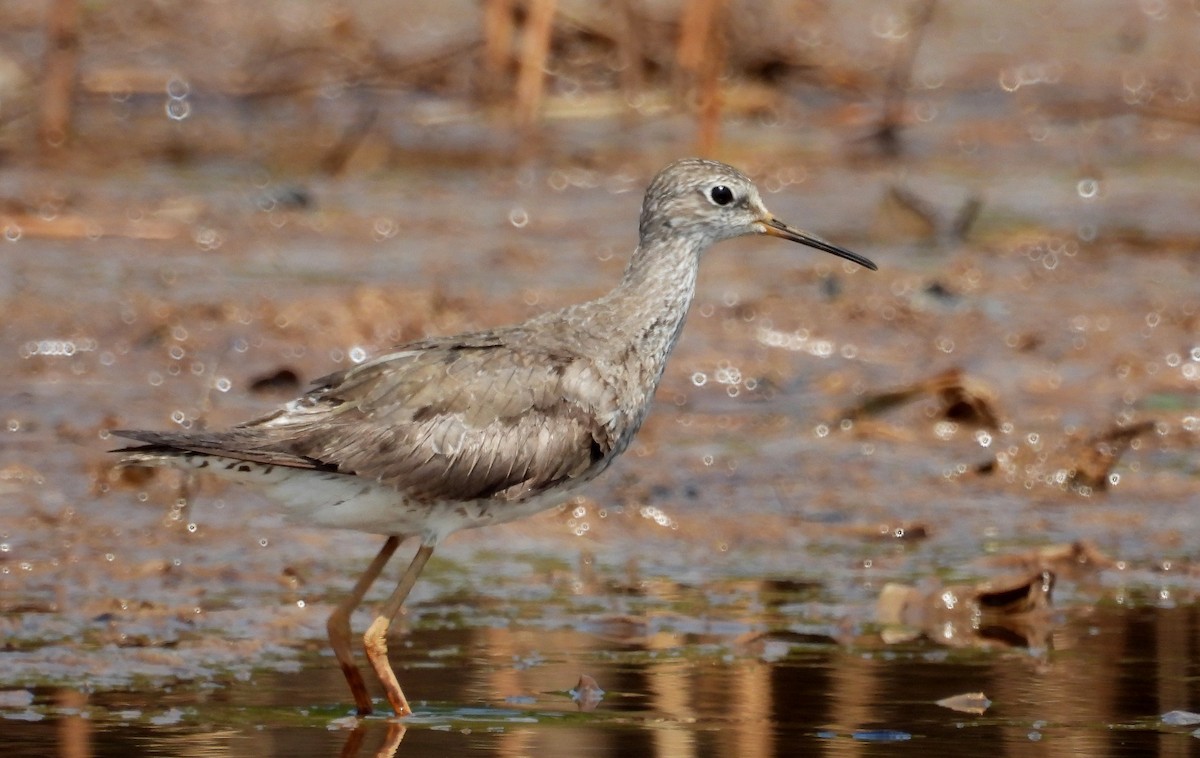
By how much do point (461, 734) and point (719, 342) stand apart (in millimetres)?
5388

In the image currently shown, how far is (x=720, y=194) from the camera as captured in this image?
7.39 meters

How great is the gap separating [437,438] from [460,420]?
0.10 m

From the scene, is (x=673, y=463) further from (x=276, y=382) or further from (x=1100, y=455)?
(x=276, y=382)

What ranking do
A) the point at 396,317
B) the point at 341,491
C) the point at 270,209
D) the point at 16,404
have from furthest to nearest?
the point at 270,209 < the point at 396,317 < the point at 16,404 < the point at 341,491

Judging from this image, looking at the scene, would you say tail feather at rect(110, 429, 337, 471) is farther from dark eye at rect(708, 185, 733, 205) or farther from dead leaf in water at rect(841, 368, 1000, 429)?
dead leaf in water at rect(841, 368, 1000, 429)

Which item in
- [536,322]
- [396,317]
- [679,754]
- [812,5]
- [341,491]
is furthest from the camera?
[812,5]

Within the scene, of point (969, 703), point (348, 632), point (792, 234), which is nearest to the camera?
point (969, 703)

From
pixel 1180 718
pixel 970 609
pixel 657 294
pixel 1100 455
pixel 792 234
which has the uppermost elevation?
pixel 792 234

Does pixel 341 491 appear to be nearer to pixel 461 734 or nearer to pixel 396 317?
pixel 461 734

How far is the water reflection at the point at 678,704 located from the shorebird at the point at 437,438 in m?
0.31

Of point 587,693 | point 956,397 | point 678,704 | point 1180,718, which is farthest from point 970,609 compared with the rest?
point 956,397

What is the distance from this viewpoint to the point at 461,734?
6.05 meters

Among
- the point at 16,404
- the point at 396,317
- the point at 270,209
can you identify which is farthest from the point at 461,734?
the point at 270,209

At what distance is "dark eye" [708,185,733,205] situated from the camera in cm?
738
